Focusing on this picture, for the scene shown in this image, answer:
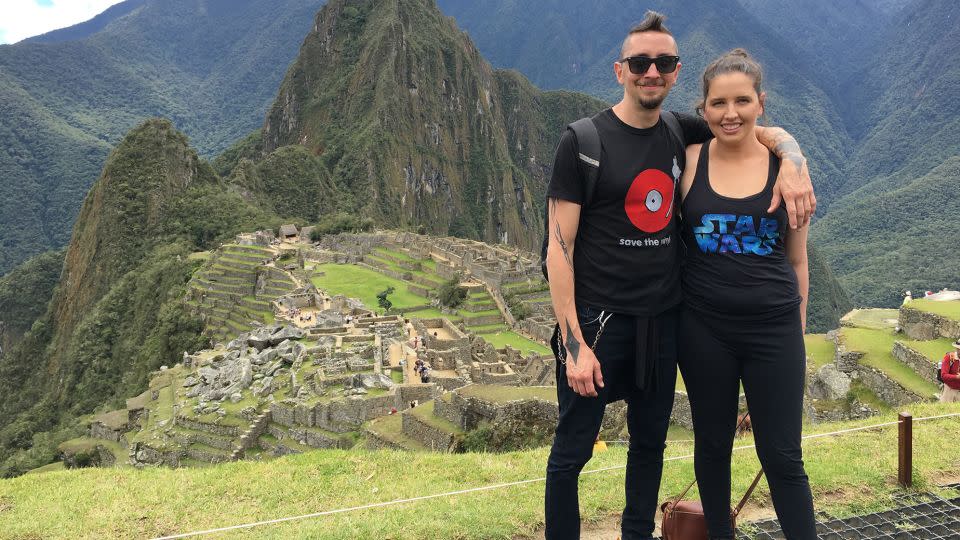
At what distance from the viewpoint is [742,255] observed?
3.33 metres

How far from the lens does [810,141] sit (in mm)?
162250

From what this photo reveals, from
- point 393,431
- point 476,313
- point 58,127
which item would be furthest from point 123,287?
point 58,127

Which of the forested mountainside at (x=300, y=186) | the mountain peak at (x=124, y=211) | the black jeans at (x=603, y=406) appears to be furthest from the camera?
the mountain peak at (x=124, y=211)

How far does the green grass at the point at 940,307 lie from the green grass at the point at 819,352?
167 centimetres

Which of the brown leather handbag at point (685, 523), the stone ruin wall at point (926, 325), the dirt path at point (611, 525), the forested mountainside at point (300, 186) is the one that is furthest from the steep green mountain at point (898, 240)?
the brown leather handbag at point (685, 523)

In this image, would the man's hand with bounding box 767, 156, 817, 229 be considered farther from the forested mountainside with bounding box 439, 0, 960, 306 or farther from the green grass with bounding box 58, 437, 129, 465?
the green grass with bounding box 58, 437, 129, 465

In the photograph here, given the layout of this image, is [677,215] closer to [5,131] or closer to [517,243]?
[517,243]

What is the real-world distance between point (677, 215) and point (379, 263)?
4648 centimetres

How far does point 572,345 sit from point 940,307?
11358mm

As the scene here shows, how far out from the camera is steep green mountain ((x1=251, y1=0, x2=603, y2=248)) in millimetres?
106375

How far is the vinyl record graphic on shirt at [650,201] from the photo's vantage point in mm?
3371

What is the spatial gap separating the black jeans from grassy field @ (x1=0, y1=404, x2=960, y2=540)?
1.19 meters

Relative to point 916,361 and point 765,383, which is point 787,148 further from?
point 916,361

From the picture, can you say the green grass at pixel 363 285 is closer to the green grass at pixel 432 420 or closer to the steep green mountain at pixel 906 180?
the green grass at pixel 432 420
